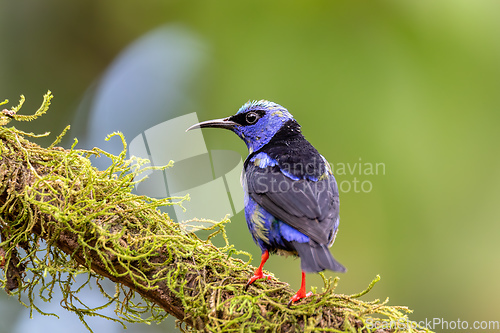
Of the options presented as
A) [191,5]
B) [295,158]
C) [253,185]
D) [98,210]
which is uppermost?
[191,5]

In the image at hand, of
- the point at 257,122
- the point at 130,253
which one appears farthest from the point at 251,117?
the point at 130,253

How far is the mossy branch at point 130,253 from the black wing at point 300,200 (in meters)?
0.48

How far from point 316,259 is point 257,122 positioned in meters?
1.96

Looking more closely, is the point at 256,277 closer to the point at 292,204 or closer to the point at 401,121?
the point at 292,204

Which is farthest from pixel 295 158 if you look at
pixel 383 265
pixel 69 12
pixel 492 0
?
pixel 69 12

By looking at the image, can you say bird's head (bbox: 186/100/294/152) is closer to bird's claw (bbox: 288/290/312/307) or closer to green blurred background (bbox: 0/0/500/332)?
green blurred background (bbox: 0/0/500/332)

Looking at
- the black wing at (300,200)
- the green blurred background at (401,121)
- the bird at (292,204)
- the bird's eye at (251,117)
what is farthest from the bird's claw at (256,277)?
the green blurred background at (401,121)

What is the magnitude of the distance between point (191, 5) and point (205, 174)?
7.88 ft

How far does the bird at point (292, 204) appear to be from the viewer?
3013mm

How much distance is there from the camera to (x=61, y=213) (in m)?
2.60

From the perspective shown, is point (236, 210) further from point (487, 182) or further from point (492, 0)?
point (492, 0)

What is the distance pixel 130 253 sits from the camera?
2.66 m

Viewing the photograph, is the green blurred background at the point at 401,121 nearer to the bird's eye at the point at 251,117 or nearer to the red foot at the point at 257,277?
the bird's eye at the point at 251,117

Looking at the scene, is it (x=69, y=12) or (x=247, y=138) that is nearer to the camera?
(x=247, y=138)
